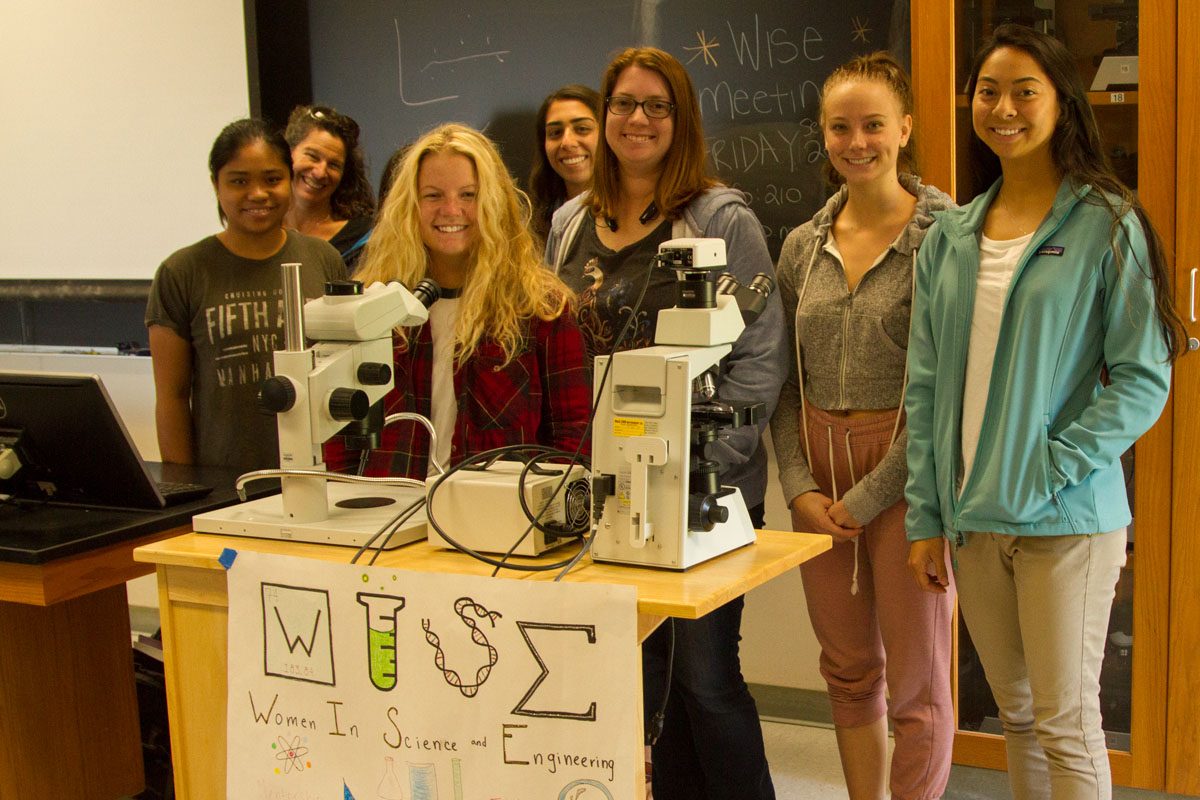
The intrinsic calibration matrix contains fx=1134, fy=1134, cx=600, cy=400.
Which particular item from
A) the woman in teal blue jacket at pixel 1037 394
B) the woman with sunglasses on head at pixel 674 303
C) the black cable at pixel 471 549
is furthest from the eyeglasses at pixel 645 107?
the black cable at pixel 471 549

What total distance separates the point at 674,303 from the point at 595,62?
133 centimetres

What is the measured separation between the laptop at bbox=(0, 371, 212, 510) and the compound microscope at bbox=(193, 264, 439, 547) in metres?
0.41

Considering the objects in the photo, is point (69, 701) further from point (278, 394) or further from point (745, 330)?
point (745, 330)

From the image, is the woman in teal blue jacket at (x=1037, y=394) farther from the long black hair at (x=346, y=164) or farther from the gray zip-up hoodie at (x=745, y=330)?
the long black hair at (x=346, y=164)

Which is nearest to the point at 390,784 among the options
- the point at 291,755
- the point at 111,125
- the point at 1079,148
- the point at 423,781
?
the point at 423,781

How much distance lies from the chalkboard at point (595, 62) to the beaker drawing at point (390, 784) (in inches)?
73.9

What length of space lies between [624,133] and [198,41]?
84.2 inches

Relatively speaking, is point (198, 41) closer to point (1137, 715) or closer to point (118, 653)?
point (118, 653)

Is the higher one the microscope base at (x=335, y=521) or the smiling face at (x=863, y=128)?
the smiling face at (x=863, y=128)

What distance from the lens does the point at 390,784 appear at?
1529 mm

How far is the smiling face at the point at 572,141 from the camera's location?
2908mm

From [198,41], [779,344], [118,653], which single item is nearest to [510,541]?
[779,344]

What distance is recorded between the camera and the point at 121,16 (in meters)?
3.91

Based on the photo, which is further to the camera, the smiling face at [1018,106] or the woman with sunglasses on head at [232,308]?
the woman with sunglasses on head at [232,308]
